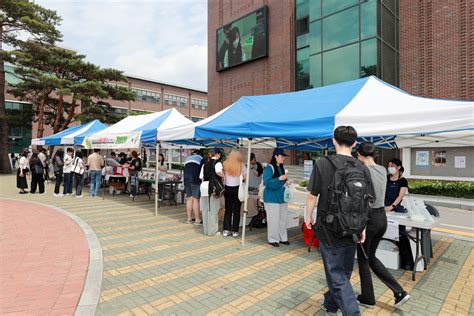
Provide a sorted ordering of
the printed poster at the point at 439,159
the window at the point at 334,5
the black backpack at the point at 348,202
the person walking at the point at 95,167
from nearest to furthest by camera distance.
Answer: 1. the black backpack at the point at 348,202
2. the person walking at the point at 95,167
3. the printed poster at the point at 439,159
4. the window at the point at 334,5

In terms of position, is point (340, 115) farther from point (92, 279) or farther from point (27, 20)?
point (27, 20)

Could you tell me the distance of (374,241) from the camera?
10.3ft

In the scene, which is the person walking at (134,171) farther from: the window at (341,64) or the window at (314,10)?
the window at (314,10)

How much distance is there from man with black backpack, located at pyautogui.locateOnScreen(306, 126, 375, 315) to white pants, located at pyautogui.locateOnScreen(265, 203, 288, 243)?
279 cm

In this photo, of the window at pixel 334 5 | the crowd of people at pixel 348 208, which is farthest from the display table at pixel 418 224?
the window at pixel 334 5

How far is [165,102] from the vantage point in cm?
5684

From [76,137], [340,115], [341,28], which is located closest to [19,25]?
[76,137]

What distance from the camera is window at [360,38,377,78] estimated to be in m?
16.5

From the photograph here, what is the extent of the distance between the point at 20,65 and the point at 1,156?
8.12 m

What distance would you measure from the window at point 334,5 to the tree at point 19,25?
21.7m

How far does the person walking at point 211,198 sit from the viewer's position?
20.2 ft

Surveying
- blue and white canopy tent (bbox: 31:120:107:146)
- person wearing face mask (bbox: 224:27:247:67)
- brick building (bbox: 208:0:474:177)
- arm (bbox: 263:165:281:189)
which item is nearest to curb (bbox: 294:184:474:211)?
brick building (bbox: 208:0:474:177)

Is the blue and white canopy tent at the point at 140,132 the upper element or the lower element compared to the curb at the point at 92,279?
upper

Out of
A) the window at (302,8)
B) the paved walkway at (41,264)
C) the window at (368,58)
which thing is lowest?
the paved walkway at (41,264)
